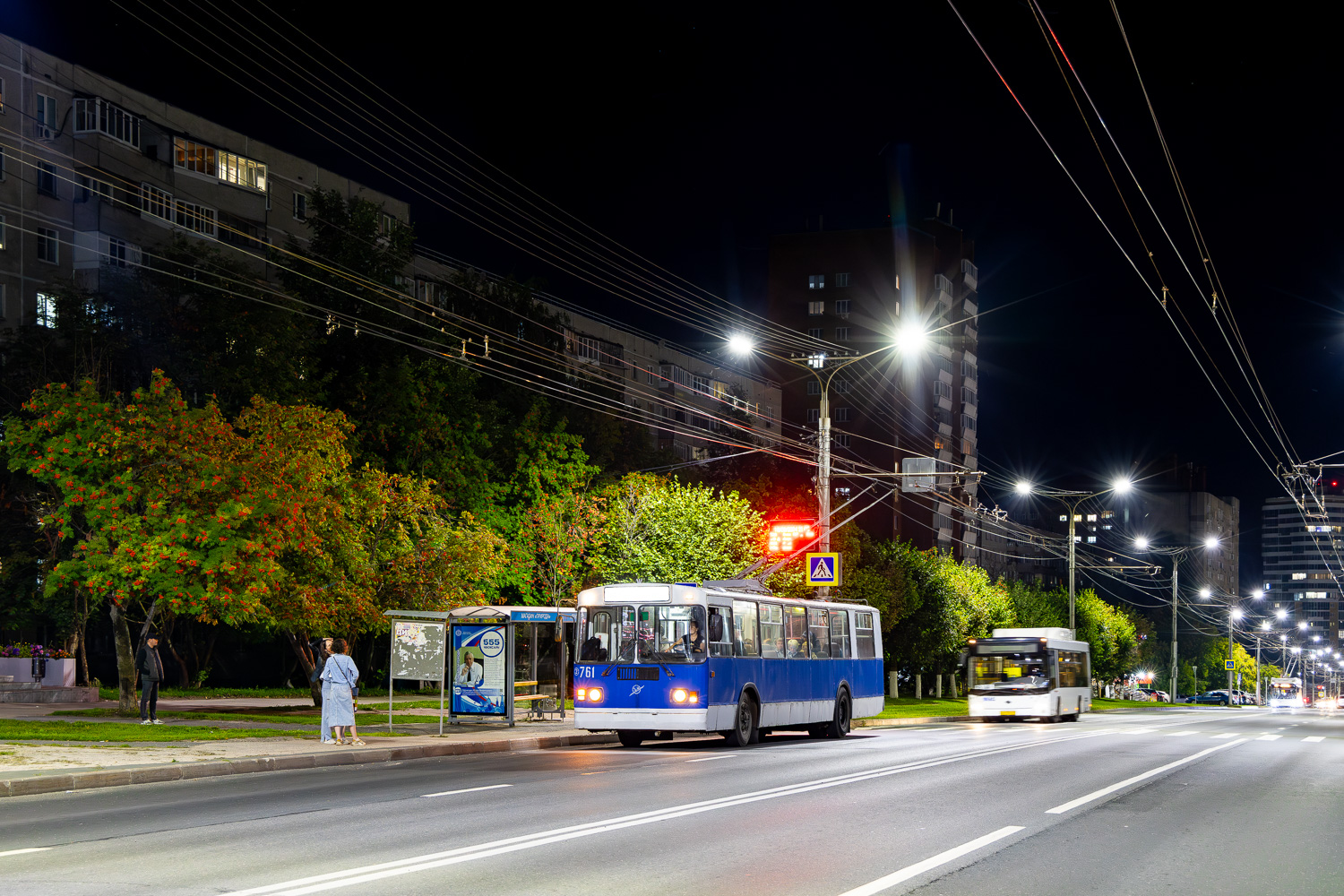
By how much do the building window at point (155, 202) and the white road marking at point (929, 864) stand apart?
48255 millimetres

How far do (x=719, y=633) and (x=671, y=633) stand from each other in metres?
0.88

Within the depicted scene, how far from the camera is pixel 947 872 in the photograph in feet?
31.2

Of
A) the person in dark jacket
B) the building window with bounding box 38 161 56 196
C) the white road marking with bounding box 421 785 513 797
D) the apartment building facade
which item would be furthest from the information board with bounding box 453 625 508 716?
the building window with bounding box 38 161 56 196

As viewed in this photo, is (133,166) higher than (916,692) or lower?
higher

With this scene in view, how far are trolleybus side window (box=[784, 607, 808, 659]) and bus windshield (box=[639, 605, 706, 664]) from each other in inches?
140

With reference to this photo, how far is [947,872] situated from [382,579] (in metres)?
29.4

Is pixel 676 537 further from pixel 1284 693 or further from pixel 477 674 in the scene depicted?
pixel 1284 693

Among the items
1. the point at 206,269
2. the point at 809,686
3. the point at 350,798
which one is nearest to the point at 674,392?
the point at 206,269

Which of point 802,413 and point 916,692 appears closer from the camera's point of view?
point 916,692

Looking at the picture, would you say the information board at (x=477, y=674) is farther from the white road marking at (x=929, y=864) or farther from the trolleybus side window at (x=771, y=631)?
the white road marking at (x=929, y=864)

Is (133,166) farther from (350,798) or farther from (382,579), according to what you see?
(350,798)

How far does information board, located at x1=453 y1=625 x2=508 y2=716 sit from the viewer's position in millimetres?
27797

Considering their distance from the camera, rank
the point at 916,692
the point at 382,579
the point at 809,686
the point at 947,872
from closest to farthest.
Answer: the point at 947,872 < the point at 809,686 < the point at 382,579 < the point at 916,692

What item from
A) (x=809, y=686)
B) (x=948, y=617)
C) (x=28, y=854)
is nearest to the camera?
(x=28, y=854)
